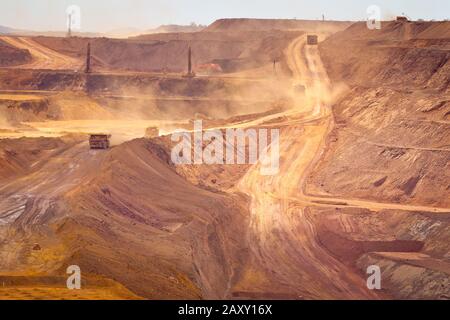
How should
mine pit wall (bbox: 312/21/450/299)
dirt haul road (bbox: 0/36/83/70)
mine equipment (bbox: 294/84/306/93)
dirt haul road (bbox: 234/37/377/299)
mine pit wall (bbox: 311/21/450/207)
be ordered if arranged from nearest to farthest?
dirt haul road (bbox: 234/37/377/299) → mine pit wall (bbox: 312/21/450/299) → mine pit wall (bbox: 311/21/450/207) → mine equipment (bbox: 294/84/306/93) → dirt haul road (bbox: 0/36/83/70)

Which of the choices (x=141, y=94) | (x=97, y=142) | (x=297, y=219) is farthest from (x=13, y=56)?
(x=297, y=219)

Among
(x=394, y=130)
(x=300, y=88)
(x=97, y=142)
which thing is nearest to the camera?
(x=97, y=142)

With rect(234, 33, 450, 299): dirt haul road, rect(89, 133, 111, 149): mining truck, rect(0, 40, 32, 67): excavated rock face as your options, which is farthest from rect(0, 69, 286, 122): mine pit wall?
rect(89, 133, 111, 149): mining truck

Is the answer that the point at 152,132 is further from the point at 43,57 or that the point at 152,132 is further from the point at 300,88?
the point at 43,57

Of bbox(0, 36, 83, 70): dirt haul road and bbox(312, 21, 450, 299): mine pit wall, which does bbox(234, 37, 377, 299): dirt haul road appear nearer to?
bbox(312, 21, 450, 299): mine pit wall

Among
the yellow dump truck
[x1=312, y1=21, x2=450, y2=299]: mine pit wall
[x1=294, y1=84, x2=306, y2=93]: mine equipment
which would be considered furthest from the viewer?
[x1=294, y1=84, x2=306, y2=93]: mine equipment
